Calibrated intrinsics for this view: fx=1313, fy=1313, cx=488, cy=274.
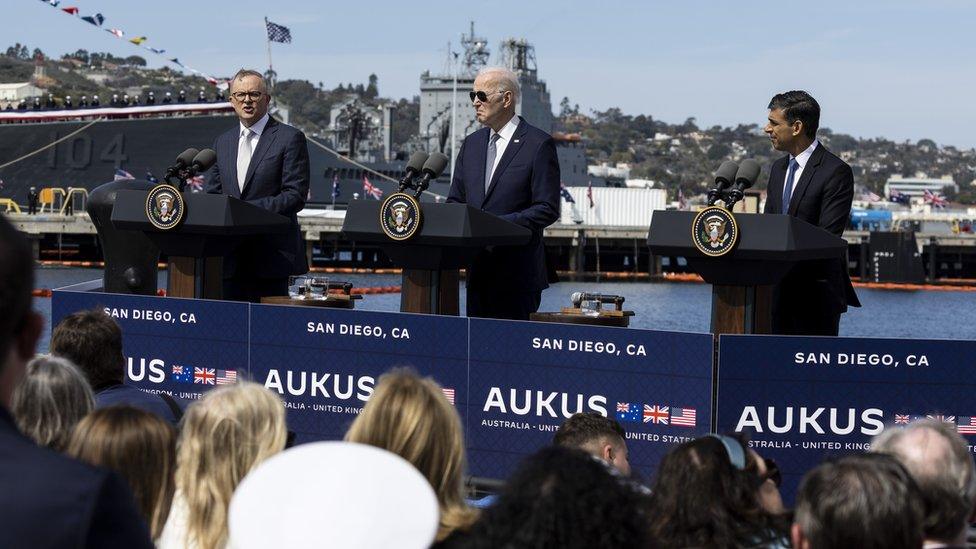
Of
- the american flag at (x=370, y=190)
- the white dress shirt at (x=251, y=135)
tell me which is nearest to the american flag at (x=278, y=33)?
the american flag at (x=370, y=190)

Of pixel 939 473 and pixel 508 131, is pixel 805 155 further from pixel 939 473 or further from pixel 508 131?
pixel 939 473

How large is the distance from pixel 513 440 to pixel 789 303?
163 centimetres

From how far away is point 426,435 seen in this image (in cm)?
278

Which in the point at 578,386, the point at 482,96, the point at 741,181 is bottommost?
the point at 578,386

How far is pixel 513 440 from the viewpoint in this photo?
6.24m

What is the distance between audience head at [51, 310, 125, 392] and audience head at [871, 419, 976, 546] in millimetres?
2697

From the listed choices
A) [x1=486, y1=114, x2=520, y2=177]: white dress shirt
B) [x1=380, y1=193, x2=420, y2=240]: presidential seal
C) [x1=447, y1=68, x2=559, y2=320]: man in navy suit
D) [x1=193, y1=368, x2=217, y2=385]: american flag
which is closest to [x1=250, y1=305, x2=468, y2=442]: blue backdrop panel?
[x1=193, y1=368, x2=217, y2=385]: american flag

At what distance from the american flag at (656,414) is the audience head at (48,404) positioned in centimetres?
314

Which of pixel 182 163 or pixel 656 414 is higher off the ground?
pixel 182 163

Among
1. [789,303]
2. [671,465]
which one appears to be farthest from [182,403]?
[671,465]

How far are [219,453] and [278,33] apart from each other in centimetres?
5808

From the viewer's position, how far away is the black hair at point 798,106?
6.59 m

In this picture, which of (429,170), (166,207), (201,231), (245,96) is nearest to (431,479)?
(429,170)

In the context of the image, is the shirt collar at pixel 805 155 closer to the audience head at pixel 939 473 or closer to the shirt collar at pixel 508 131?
the shirt collar at pixel 508 131
